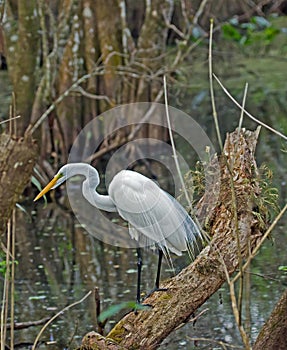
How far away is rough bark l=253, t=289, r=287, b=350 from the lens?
3.02 m

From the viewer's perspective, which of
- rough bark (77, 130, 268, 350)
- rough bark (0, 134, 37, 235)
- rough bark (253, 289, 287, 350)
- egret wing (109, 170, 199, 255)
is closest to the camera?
rough bark (253, 289, 287, 350)

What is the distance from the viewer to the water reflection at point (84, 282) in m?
5.08

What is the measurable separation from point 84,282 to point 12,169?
1.92 metres

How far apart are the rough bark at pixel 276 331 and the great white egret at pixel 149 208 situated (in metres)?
0.96

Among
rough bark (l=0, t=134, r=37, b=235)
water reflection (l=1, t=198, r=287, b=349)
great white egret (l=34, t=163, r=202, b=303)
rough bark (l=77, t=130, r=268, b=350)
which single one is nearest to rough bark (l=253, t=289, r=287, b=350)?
rough bark (l=77, t=130, r=268, b=350)

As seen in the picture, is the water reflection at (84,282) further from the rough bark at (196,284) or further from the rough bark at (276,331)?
the rough bark at (276,331)

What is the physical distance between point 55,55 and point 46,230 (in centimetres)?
192

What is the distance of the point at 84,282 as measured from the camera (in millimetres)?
6125

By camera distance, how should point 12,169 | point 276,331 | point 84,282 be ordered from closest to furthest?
point 276,331
point 12,169
point 84,282

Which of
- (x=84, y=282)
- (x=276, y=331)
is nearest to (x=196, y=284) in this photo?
(x=276, y=331)

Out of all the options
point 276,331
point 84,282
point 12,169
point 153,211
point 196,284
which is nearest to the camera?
point 276,331

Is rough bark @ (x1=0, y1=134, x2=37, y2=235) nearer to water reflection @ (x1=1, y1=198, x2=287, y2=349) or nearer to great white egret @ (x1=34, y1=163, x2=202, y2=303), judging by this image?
great white egret @ (x1=34, y1=163, x2=202, y2=303)

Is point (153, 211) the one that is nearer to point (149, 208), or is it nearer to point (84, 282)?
point (149, 208)

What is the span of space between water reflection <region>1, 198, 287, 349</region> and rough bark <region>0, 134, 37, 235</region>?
0.67 metres
